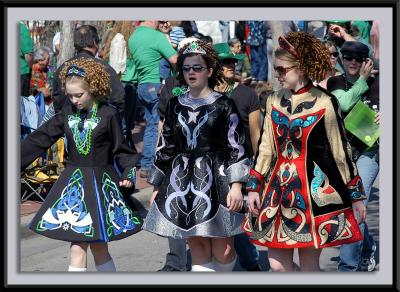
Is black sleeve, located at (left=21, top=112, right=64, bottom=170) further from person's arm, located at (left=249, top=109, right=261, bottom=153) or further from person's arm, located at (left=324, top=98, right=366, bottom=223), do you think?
person's arm, located at (left=324, top=98, right=366, bottom=223)

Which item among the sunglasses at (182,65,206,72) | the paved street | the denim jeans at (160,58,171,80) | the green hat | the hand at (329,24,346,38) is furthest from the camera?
the denim jeans at (160,58,171,80)

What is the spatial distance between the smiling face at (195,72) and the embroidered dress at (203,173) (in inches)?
4.6

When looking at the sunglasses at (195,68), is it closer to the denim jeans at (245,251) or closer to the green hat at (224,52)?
the green hat at (224,52)

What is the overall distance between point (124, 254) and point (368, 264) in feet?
8.18

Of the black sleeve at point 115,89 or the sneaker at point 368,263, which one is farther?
the black sleeve at point 115,89

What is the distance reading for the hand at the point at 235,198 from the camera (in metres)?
7.61

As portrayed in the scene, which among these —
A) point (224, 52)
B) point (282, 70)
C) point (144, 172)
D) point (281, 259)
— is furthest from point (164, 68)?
point (281, 259)

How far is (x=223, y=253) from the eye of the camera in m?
7.82

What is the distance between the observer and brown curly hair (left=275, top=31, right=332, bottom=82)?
A: 7.25 metres

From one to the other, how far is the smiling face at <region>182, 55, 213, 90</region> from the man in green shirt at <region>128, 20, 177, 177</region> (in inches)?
194

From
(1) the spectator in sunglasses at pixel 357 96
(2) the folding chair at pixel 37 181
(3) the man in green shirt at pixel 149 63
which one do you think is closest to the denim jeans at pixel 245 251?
(1) the spectator in sunglasses at pixel 357 96

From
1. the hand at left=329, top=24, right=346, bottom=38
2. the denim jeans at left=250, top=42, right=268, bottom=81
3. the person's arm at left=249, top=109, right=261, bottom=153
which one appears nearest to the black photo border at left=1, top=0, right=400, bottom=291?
the person's arm at left=249, top=109, right=261, bottom=153
